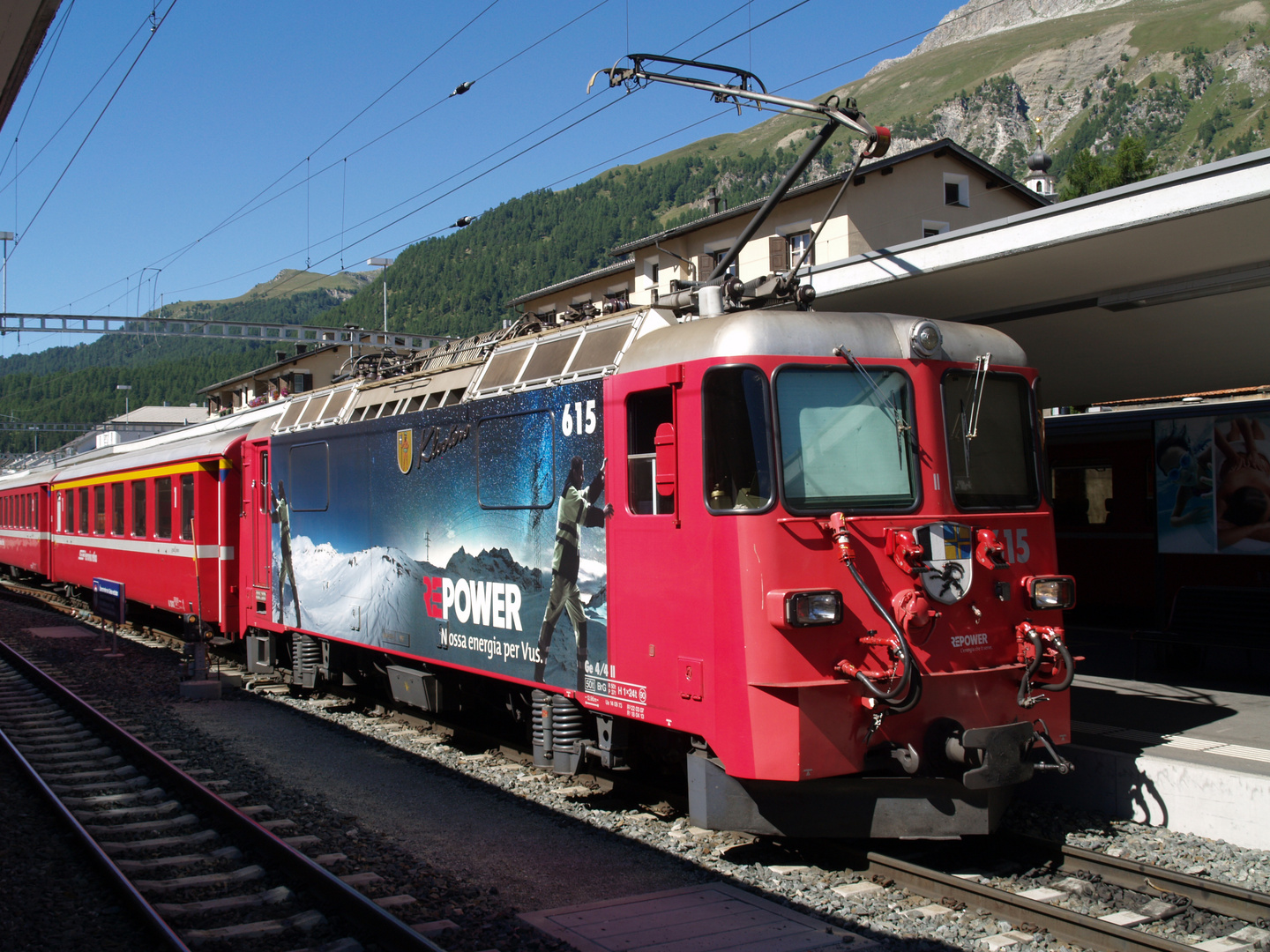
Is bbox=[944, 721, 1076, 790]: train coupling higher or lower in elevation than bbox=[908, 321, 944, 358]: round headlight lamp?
lower

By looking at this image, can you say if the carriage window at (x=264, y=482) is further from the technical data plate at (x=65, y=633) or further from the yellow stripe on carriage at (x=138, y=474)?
the technical data plate at (x=65, y=633)

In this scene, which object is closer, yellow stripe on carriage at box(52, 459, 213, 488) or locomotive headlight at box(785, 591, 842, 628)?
locomotive headlight at box(785, 591, 842, 628)

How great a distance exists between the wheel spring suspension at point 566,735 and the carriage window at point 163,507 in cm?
1049

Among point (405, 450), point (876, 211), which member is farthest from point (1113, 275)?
point (876, 211)

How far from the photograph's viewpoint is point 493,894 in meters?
5.55

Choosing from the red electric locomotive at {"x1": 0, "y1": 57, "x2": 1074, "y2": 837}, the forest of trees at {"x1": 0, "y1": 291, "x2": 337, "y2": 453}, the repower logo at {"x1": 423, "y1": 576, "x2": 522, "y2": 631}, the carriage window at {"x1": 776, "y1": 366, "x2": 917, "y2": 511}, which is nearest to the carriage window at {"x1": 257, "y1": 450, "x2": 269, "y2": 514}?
the repower logo at {"x1": 423, "y1": 576, "x2": 522, "y2": 631}

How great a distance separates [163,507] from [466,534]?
9586mm

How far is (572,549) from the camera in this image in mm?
6746

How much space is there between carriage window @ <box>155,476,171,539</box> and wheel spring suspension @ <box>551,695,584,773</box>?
34.4ft

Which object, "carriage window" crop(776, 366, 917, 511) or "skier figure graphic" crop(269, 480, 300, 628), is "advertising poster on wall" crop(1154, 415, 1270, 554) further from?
"skier figure graphic" crop(269, 480, 300, 628)

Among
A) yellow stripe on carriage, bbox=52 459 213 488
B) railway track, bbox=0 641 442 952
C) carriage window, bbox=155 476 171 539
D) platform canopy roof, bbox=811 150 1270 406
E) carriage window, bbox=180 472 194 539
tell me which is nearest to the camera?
railway track, bbox=0 641 442 952

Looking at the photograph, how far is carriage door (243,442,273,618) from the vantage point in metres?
11.9

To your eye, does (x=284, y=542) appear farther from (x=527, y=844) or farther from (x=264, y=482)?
(x=527, y=844)

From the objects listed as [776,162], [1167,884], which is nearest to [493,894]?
[1167,884]
